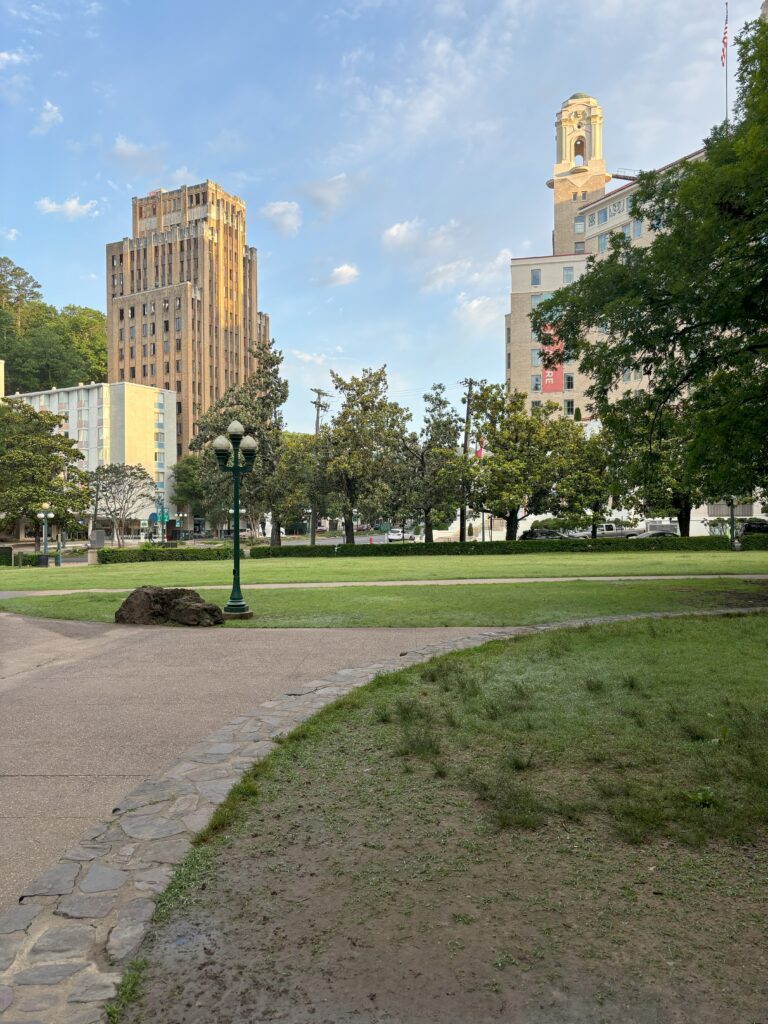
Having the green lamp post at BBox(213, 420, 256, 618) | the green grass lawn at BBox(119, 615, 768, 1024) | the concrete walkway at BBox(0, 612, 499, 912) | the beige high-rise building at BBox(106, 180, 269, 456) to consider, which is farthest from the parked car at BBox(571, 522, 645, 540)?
the beige high-rise building at BBox(106, 180, 269, 456)

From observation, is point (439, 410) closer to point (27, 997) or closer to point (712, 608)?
point (712, 608)

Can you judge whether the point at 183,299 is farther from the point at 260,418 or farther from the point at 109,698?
the point at 109,698

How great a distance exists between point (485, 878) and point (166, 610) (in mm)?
11568

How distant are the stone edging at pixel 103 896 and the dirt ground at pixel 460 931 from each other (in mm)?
191

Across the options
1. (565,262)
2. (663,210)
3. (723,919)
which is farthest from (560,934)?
(565,262)

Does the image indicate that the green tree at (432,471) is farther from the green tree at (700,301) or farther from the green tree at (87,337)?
the green tree at (87,337)

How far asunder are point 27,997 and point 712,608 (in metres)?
13.7

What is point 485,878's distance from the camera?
3225mm

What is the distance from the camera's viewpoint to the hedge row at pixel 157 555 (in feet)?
140

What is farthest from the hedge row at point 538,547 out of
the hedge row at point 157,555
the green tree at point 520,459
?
the hedge row at point 157,555

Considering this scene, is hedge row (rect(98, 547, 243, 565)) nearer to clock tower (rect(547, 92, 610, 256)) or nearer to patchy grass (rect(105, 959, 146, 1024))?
patchy grass (rect(105, 959, 146, 1024))

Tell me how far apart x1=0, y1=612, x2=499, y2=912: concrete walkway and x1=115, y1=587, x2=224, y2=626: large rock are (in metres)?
0.57

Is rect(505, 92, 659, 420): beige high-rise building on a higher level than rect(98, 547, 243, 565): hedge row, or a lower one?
higher

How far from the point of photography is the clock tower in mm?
96062
